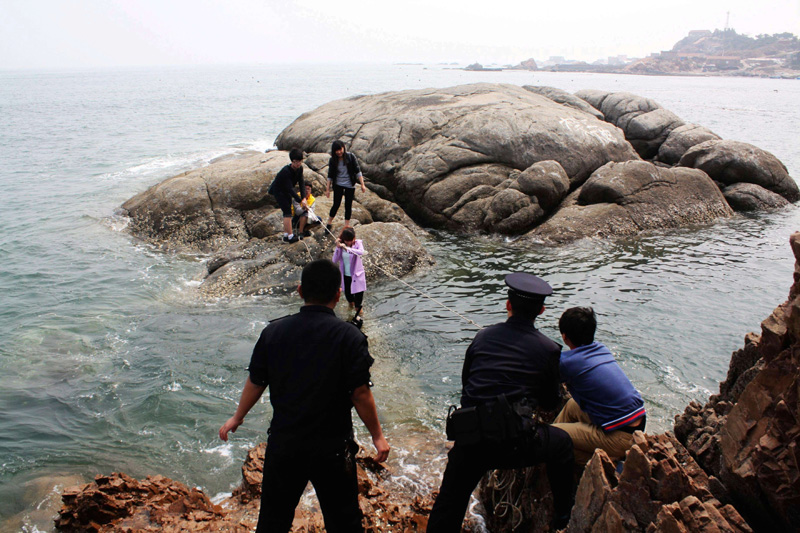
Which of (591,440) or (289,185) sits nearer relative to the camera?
(591,440)

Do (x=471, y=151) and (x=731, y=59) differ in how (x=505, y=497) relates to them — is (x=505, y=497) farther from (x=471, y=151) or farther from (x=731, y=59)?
(x=731, y=59)

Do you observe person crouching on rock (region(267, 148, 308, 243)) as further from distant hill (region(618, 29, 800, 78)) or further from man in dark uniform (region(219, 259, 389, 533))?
distant hill (region(618, 29, 800, 78))

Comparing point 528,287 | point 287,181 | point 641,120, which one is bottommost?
point 287,181

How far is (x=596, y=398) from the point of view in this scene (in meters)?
4.08

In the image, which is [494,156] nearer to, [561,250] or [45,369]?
[561,250]

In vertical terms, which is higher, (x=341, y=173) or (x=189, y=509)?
(x=341, y=173)

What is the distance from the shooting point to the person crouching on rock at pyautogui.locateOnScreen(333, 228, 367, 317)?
926 centimetres

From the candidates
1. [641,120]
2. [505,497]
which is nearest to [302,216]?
[505,497]

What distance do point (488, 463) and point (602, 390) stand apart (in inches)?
43.5

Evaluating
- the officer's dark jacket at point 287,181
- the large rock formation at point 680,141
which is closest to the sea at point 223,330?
the officer's dark jacket at point 287,181

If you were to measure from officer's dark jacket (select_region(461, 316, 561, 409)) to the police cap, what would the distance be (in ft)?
0.68

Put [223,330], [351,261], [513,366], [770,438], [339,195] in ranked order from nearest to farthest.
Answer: [770,438]
[513,366]
[351,261]
[223,330]
[339,195]

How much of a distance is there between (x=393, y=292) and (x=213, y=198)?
6.65 m

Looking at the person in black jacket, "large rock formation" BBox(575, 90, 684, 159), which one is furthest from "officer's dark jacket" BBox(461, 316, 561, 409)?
"large rock formation" BBox(575, 90, 684, 159)
